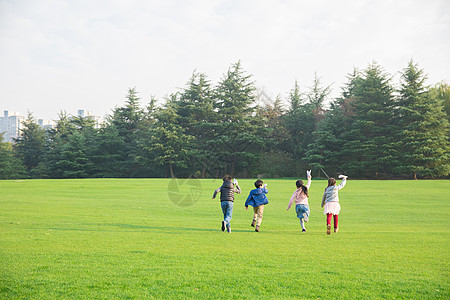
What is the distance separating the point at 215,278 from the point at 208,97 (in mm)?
55077

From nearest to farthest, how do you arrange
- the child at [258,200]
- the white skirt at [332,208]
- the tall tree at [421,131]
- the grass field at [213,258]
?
the grass field at [213,258] → the white skirt at [332,208] → the child at [258,200] → the tall tree at [421,131]

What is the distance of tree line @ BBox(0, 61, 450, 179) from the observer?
47281mm

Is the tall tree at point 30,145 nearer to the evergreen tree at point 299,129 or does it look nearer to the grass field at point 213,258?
the evergreen tree at point 299,129

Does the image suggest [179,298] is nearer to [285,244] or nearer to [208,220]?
[285,244]

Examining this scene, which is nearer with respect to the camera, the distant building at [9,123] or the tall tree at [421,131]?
the tall tree at [421,131]

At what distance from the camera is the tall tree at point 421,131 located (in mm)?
44625

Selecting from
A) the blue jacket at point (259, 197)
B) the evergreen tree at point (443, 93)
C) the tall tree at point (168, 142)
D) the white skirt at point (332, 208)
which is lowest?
the white skirt at point (332, 208)

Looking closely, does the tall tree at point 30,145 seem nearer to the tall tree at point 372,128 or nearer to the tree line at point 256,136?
the tree line at point 256,136

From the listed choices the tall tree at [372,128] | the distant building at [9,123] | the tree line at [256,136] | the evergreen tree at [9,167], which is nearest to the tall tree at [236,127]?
the tree line at [256,136]

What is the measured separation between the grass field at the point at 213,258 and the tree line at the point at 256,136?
117 ft

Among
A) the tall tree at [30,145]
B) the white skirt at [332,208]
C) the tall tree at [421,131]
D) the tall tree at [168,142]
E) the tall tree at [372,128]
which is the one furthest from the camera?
the tall tree at [30,145]

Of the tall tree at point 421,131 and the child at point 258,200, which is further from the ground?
A: the tall tree at point 421,131

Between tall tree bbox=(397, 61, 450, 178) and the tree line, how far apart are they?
0.13 metres

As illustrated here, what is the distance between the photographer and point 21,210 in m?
16.2
